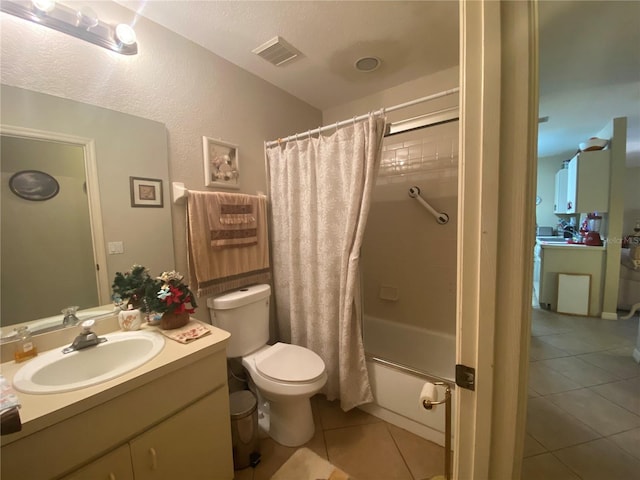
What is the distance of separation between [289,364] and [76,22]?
1898 millimetres

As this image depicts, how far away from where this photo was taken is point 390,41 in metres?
1.53

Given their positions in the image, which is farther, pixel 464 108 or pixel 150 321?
pixel 150 321

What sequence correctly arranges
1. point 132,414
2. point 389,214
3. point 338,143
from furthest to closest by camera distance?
1. point 389,214
2. point 338,143
3. point 132,414

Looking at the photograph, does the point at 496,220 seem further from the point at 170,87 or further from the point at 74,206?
the point at 170,87

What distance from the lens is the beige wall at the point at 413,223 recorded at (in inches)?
77.0

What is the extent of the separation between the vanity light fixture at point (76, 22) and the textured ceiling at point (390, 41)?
9.7 inches

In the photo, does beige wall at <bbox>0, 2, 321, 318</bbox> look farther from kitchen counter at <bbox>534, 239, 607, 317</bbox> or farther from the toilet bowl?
kitchen counter at <bbox>534, 239, 607, 317</bbox>

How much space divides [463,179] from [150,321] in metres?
1.48

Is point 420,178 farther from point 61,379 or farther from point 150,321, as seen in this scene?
point 61,379

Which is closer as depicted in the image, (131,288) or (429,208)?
(131,288)

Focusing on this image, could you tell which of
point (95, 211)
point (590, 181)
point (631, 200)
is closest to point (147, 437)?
point (95, 211)

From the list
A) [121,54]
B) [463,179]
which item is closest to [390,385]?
[463,179]

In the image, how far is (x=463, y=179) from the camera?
52 centimetres

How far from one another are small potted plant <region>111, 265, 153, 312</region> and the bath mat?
1.10m
